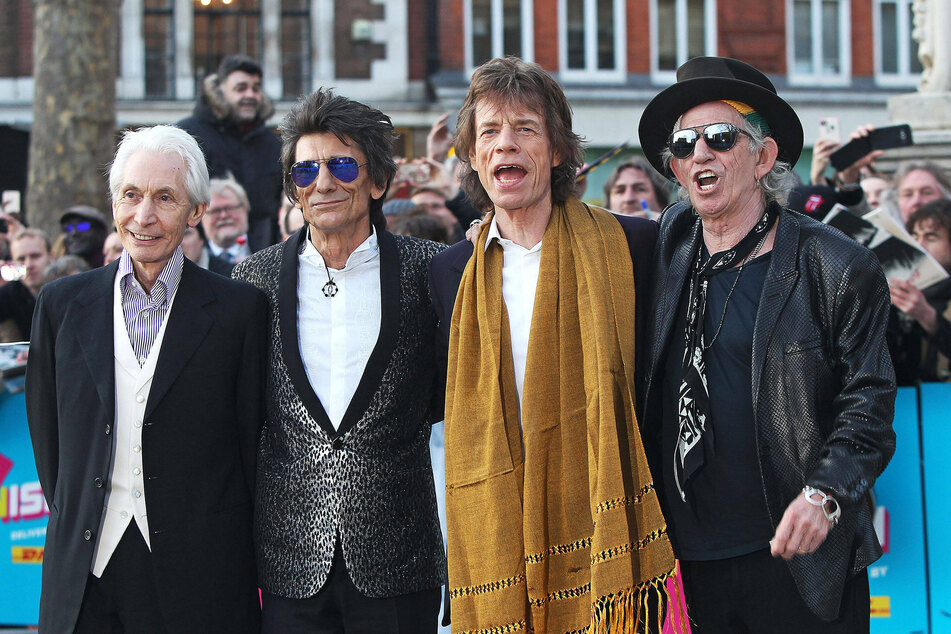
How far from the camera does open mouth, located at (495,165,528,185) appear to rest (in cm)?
330

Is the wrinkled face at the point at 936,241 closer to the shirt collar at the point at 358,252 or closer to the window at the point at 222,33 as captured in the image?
the shirt collar at the point at 358,252

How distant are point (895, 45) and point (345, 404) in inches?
866

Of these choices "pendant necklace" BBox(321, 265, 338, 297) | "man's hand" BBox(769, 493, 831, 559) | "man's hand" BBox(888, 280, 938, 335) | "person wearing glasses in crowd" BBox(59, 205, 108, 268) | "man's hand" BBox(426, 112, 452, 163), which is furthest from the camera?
"person wearing glasses in crowd" BBox(59, 205, 108, 268)

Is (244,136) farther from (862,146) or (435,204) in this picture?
(862,146)

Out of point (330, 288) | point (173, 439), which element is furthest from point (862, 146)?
point (173, 439)

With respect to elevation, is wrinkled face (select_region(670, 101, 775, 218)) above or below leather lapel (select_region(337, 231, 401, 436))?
above

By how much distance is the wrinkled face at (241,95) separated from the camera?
7500 millimetres

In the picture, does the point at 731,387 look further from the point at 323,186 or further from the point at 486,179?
the point at 323,186

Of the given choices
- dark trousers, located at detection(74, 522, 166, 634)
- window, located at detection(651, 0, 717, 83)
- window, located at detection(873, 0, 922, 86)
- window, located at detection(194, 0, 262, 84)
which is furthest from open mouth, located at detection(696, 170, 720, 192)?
window, located at detection(873, 0, 922, 86)

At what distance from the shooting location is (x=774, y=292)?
2.98m

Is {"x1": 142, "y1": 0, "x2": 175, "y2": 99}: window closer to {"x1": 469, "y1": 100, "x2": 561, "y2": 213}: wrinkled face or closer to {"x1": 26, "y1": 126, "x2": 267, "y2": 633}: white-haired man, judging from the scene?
{"x1": 26, "y1": 126, "x2": 267, "y2": 633}: white-haired man

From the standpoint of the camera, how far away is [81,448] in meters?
3.20

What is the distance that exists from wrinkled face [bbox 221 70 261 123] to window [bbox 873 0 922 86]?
59.0 ft

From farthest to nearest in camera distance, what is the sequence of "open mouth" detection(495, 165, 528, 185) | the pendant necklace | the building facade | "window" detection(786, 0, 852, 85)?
"window" detection(786, 0, 852, 85) < the building facade < the pendant necklace < "open mouth" detection(495, 165, 528, 185)
